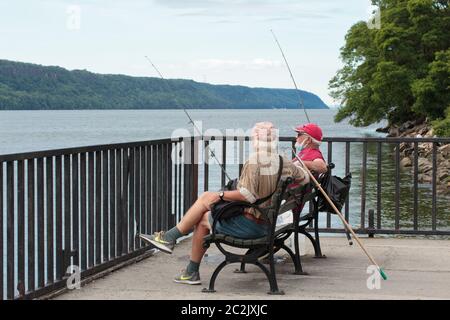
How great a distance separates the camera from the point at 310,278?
7781mm

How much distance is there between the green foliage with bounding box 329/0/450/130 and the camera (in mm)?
69938

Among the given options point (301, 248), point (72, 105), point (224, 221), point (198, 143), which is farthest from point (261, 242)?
point (72, 105)

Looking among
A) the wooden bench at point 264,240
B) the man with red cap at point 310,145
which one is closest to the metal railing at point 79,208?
the wooden bench at point 264,240

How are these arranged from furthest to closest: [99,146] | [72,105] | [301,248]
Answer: [72,105]
[301,248]
[99,146]

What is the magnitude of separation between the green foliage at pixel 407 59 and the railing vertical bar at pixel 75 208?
200ft

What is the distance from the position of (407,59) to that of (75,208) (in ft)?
229

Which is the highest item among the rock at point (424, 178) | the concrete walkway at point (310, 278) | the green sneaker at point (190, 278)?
the green sneaker at point (190, 278)

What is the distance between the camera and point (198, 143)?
991 centimetres

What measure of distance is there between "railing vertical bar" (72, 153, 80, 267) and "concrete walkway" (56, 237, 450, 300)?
0.31 m

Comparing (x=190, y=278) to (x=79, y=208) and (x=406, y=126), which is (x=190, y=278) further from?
(x=406, y=126)

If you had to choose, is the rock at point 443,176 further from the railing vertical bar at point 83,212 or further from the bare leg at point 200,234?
the railing vertical bar at point 83,212

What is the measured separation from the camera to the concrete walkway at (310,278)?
707cm
